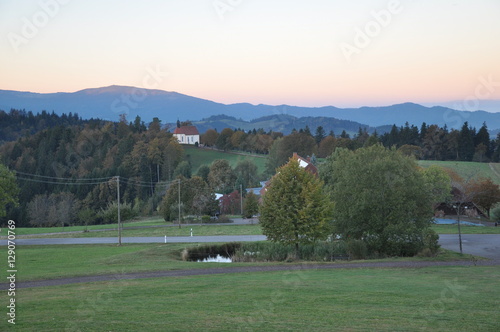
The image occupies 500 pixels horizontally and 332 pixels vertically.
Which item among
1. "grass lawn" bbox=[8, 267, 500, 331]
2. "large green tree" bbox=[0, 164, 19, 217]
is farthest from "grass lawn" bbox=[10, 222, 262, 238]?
"grass lawn" bbox=[8, 267, 500, 331]

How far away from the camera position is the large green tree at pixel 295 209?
115ft

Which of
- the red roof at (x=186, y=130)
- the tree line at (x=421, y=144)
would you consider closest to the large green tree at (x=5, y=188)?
the tree line at (x=421, y=144)

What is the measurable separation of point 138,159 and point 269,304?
111448 mm

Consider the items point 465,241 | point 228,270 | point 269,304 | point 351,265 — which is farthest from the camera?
point 465,241

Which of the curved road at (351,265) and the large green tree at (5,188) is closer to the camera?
the curved road at (351,265)

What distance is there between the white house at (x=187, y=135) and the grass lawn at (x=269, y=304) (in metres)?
143

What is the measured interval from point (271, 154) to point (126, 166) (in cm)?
3999

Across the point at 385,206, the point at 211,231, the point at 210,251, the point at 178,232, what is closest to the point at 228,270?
the point at 210,251

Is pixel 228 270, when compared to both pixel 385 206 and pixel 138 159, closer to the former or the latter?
pixel 385 206

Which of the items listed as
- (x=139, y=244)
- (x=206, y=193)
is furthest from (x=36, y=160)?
(x=139, y=244)

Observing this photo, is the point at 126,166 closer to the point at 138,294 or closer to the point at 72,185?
the point at 72,185

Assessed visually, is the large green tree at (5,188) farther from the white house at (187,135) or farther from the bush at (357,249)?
the white house at (187,135)

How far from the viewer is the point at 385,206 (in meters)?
34.8

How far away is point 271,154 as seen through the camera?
381 ft
